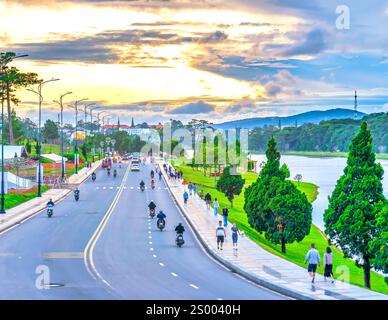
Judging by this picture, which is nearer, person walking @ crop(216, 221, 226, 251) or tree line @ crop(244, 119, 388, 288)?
tree line @ crop(244, 119, 388, 288)

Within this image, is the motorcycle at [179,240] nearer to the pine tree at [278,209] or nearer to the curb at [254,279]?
the curb at [254,279]

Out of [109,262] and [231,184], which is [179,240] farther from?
[231,184]

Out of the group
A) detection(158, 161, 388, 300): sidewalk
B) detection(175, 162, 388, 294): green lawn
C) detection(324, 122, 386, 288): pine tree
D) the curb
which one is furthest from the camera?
detection(175, 162, 388, 294): green lawn

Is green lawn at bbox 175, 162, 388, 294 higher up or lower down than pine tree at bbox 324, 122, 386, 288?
lower down

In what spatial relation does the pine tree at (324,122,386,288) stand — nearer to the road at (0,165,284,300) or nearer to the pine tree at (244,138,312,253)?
the road at (0,165,284,300)

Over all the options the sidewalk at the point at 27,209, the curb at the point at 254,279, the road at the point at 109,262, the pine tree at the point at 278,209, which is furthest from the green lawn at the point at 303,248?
the sidewalk at the point at 27,209

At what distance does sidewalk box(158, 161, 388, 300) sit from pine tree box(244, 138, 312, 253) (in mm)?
5602

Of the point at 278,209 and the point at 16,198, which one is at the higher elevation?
the point at 278,209

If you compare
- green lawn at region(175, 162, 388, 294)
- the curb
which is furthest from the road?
green lawn at region(175, 162, 388, 294)

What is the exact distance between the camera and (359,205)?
135ft

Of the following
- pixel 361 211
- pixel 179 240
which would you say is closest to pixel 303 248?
pixel 361 211

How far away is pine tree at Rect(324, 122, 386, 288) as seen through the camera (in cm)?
4028

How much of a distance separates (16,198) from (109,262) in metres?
41.3

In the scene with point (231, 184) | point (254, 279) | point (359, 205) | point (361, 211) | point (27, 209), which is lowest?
point (27, 209)
